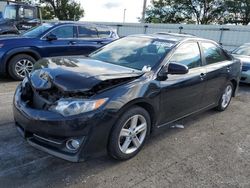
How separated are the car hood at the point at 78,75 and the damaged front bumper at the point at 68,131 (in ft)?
1.05

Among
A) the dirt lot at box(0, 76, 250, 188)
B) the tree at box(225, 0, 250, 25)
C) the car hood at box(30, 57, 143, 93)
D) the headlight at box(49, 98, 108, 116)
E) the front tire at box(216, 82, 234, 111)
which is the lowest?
the dirt lot at box(0, 76, 250, 188)

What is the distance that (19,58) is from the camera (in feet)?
22.8

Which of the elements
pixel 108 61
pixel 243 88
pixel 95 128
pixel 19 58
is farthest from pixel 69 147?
pixel 243 88

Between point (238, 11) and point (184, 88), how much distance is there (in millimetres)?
35121

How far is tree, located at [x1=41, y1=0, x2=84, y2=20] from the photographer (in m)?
46.9

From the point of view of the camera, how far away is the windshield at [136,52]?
146 inches

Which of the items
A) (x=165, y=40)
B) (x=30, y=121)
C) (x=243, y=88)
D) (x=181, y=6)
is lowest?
(x=243, y=88)

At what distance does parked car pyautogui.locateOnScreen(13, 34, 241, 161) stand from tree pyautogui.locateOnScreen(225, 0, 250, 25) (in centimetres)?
3361

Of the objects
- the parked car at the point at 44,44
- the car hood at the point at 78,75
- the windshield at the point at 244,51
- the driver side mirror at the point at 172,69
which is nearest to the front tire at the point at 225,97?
the driver side mirror at the point at 172,69

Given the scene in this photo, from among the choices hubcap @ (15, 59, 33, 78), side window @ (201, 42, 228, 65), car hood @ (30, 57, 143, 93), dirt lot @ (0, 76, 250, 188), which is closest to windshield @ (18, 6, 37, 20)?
hubcap @ (15, 59, 33, 78)

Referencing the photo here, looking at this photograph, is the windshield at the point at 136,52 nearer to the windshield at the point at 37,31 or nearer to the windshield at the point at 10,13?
the windshield at the point at 37,31

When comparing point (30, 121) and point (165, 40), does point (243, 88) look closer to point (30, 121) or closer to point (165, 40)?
point (165, 40)

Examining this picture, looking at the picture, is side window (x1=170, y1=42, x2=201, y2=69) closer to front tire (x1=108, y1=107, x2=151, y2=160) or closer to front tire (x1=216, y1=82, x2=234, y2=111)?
front tire (x1=108, y1=107, x2=151, y2=160)

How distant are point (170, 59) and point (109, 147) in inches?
60.2
